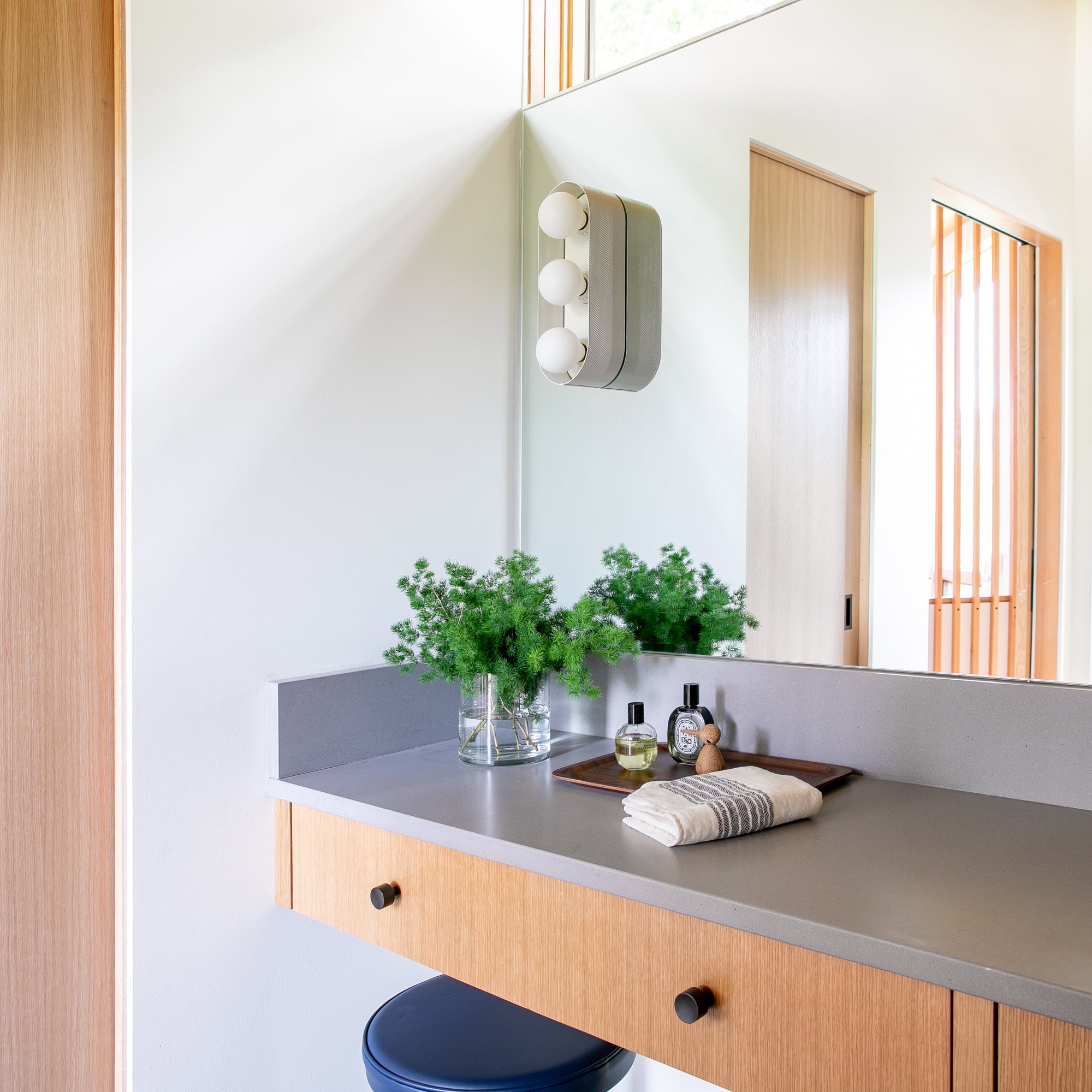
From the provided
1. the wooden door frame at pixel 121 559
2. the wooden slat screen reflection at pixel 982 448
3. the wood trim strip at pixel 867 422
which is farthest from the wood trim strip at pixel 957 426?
the wooden door frame at pixel 121 559

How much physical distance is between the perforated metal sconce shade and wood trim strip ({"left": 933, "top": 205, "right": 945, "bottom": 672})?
0.47m

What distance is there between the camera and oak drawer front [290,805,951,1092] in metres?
0.83

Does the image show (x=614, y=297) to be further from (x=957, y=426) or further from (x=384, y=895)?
(x=384, y=895)

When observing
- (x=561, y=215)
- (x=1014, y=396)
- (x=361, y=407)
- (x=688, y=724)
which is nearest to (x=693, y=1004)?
(x=688, y=724)

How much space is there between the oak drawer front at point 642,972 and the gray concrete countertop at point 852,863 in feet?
0.08

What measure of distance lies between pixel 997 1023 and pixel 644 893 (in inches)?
13.2

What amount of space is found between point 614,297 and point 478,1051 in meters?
1.14

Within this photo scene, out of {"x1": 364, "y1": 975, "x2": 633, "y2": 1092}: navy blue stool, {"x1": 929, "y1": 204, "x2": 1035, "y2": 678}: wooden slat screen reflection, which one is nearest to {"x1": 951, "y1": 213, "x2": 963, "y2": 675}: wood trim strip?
{"x1": 929, "y1": 204, "x2": 1035, "y2": 678}: wooden slat screen reflection

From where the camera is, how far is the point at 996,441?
1292 millimetres

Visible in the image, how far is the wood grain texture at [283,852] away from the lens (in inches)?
55.5

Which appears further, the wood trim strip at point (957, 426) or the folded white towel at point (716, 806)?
the wood trim strip at point (957, 426)

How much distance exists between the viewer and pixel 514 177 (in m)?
1.88

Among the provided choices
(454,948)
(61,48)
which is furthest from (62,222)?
(454,948)

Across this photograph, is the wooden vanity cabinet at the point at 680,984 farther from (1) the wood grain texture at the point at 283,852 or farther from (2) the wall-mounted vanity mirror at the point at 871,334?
(2) the wall-mounted vanity mirror at the point at 871,334
